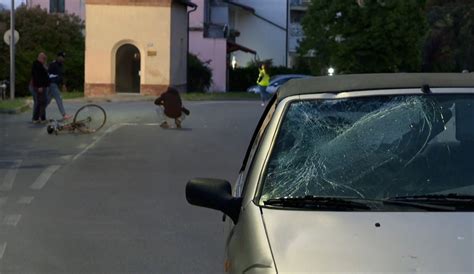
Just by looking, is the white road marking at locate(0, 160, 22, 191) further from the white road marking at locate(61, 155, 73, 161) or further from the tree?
the tree

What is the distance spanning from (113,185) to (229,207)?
781 centimetres

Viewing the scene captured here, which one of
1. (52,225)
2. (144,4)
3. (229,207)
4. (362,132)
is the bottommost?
(52,225)

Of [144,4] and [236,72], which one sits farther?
[236,72]

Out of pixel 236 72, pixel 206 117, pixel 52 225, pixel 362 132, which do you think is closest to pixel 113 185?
pixel 52 225

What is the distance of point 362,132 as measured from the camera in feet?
14.0

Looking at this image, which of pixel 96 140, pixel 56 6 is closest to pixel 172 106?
pixel 96 140

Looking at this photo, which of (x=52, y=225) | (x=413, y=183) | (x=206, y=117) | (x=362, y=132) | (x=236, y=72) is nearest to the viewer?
(x=413, y=183)

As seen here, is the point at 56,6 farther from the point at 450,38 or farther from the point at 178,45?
the point at 450,38

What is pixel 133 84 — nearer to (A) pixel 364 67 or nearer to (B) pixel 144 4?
(B) pixel 144 4

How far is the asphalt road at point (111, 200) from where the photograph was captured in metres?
7.42

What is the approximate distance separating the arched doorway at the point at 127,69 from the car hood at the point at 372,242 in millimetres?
35877

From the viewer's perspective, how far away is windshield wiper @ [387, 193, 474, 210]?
3643 mm

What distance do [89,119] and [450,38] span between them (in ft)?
134

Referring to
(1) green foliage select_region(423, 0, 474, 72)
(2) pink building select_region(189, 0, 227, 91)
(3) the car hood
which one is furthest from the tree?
(3) the car hood
